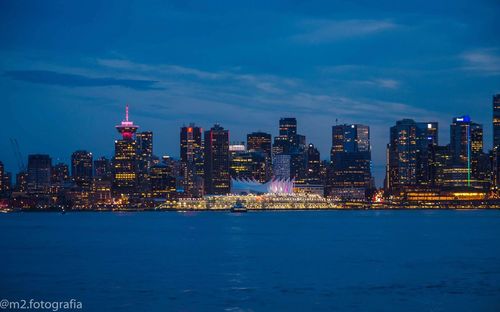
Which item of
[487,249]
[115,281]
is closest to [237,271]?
[115,281]

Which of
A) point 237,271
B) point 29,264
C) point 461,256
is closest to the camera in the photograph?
point 237,271

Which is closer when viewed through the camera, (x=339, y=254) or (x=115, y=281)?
(x=115, y=281)

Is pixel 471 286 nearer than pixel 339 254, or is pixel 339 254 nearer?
pixel 471 286

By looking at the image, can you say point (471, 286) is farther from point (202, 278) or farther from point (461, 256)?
point (461, 256)

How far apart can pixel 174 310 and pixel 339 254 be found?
31329mm

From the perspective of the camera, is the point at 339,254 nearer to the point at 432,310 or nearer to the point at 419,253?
the point at 419,253

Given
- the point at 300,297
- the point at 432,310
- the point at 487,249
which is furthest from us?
the point at 487,249

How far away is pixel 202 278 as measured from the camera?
50406 mm

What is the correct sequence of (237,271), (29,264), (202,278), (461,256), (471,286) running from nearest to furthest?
1. (471,286)
2. (202,278)
3. (237,271)
4. (29,264)
5. (461,256)

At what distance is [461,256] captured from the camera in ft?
215

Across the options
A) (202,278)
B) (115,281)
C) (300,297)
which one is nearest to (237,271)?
(202,278)

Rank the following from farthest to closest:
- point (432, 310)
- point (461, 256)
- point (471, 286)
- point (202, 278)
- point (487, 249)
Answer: point (487, 249) < point (461, 256) < point (202, 278) < point (471, 286) < point (432, 310)

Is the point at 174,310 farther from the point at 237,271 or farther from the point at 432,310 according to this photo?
the point at 237,271

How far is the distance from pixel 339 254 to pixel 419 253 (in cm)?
653
